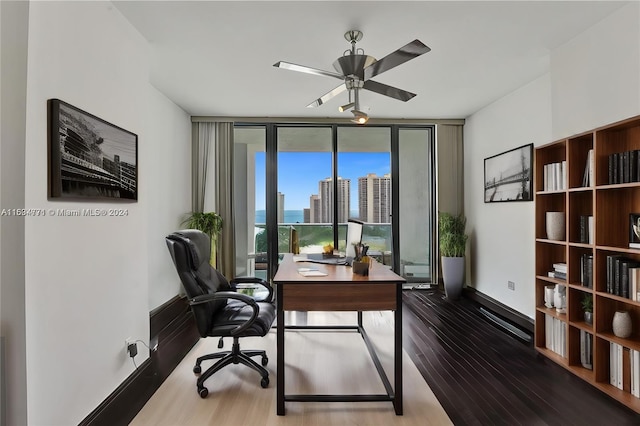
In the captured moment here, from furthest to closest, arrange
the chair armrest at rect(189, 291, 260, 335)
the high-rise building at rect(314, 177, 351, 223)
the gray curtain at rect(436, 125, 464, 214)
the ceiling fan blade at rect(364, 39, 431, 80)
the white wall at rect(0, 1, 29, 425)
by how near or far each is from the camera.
Answer: the high-rise building at rect(314, 177, 351, 223) < the gray curtain at rect(436, 125, 464, 214) < the chair armrest at rect(189, 291, 260, 335) < the ceiling fan blade at rect(364, 39, 431, 80) < the white wall at rect(0, 1, 29, 425)

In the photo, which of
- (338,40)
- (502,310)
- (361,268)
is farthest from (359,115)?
(502,310)

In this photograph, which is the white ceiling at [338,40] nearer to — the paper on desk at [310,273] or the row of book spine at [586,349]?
the paper on desk at [310,273]

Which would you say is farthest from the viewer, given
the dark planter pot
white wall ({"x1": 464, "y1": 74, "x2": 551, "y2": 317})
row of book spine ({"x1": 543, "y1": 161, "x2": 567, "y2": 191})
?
the dark planter pot

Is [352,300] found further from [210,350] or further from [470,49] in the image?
[470,49]

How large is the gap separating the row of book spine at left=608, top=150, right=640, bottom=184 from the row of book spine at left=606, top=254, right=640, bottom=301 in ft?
1.81

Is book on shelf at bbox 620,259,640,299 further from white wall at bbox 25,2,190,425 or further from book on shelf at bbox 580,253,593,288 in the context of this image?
white wall at bbox 25,2,190,425

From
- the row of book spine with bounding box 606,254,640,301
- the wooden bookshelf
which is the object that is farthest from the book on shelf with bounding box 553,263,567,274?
the row of book spine with bounding box 606,254,640,301

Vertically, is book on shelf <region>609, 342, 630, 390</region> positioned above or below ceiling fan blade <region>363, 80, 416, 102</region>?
below

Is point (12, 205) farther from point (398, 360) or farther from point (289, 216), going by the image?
point (289, 216)

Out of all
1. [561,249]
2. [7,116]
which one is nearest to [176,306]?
[7,116]

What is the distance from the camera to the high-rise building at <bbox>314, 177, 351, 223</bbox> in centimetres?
518

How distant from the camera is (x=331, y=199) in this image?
5.18m

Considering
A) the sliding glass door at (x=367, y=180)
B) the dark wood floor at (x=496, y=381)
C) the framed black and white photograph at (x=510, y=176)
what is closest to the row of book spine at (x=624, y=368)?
the dark wood floor at (x=496, y=381)

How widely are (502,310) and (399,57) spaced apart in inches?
134
